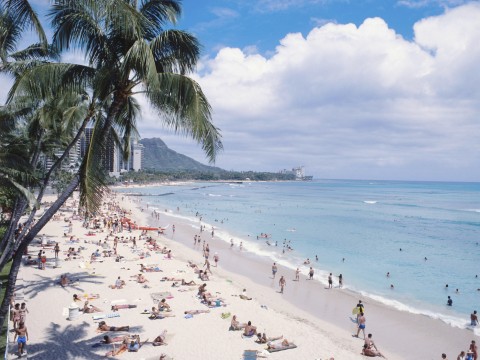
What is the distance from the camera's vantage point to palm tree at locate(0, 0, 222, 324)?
15.8 ft

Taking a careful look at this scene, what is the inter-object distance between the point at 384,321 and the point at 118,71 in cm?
1367

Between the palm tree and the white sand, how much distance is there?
4.70 metres

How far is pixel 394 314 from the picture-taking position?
15.5m

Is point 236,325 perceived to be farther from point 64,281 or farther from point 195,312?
point 64,281

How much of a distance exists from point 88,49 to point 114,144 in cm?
238

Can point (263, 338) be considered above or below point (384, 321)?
above

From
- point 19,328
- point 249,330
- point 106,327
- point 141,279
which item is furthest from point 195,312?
point 19,328

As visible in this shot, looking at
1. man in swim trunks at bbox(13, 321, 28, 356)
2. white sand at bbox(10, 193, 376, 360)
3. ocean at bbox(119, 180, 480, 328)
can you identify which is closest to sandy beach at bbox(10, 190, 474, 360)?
white sand at bbox(10, 193, 376, 360)

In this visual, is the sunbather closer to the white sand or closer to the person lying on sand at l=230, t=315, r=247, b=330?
the white sand

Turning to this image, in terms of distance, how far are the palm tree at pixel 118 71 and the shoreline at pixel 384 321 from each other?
1019 cm

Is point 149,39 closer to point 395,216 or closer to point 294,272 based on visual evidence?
point 294,272

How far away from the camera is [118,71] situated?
525 centimetres

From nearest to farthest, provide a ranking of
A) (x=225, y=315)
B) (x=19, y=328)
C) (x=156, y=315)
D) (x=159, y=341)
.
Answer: (x=19, y=328)
(x=159, y=341)
(x=156, y=315)
(x=225, y=315)

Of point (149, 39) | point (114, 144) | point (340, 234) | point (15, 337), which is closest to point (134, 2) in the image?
point (149, 39)
